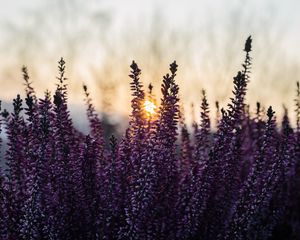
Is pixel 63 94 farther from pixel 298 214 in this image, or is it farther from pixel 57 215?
pixel 298 214

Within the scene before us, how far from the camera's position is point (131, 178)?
5.41 m

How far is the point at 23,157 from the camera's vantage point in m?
5.55

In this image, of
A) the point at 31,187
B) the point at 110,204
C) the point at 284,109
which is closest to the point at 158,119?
the point at 110,204

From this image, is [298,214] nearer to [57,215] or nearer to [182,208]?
[182,208]

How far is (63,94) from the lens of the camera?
5.62 meters

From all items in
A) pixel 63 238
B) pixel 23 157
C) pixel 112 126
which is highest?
pixel 112 126

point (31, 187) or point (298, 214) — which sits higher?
point (298, 214)

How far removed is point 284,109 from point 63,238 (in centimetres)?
449

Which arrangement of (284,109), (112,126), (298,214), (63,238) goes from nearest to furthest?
(63,238) → (298,214) → (284,109) → (112,126)

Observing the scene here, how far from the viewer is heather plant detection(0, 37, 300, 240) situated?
509 cm

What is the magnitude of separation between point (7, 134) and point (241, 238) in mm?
2106

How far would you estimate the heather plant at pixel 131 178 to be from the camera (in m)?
5.09

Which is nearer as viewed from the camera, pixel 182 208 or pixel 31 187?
pixel 31 187

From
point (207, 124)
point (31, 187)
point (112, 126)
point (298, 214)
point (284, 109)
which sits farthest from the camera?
point (112, 126)
